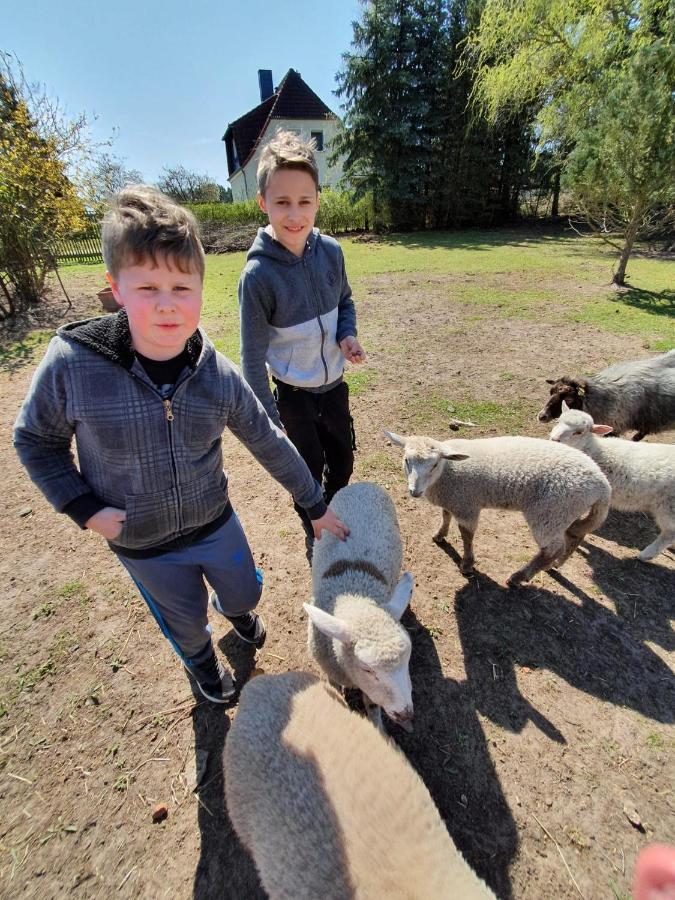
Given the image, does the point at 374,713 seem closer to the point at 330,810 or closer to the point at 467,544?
the point at 330,810

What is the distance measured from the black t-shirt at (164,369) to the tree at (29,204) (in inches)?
452

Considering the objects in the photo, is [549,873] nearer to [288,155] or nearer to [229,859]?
[229,859]

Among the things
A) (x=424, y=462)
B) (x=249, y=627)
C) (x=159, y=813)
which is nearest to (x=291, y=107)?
(x=424, y=462)

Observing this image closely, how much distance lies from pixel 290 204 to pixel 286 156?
22cm

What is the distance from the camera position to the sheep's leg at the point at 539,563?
117 inches

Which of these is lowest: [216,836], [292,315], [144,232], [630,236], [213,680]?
[216,836]

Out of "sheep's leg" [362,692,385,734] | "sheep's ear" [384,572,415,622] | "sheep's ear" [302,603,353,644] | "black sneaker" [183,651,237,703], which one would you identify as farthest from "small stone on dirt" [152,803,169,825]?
"sheep's ear" [384,572,415,622]

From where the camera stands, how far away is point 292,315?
2.54 m

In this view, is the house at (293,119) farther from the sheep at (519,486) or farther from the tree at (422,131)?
the sheep at (519,486)

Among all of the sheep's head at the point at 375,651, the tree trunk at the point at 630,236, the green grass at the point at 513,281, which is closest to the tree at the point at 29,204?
the green grass at the point at 513,281

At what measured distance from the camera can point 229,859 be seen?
1902 mm

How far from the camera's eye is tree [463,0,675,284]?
353 inches

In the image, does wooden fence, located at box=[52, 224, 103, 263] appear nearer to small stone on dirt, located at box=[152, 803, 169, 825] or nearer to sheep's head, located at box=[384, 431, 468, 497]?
sheep's head, located at box=[384, 431, 468, 497]

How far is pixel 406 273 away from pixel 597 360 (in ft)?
28.0
